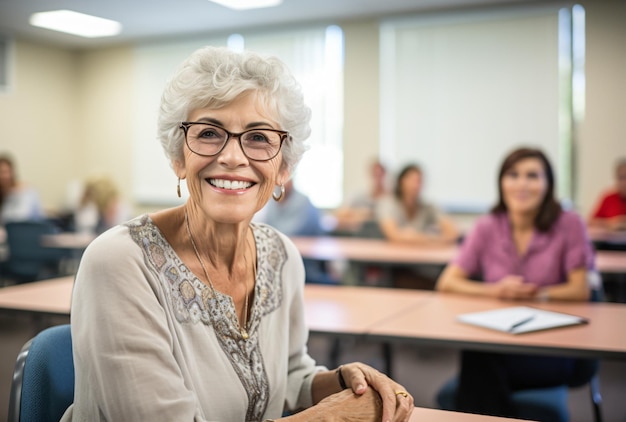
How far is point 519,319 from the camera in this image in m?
2.21

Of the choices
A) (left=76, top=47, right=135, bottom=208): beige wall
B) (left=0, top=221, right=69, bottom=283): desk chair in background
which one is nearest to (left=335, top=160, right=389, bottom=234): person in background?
(left=0, top=221, right=69, bottom=283): desk chair in background

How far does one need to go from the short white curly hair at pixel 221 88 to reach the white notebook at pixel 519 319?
1.14 metres

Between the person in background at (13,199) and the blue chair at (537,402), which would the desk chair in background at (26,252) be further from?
the blue chair at (537,402)

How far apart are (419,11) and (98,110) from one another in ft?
17.4

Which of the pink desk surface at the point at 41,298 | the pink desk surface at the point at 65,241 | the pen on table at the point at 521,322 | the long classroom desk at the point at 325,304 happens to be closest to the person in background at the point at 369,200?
the pink desk surface at the point at 65,241

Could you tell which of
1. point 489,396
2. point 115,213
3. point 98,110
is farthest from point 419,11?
point 489,396

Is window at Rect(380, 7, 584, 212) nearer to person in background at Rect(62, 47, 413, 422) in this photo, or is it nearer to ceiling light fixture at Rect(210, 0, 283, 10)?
ceiling light fixture at Rect(210, 0, 283, 10)

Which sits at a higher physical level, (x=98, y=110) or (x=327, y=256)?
(x=98, y=110)

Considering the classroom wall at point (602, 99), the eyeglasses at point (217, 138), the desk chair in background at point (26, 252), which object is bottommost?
the desk chair in background at point (26, 252)

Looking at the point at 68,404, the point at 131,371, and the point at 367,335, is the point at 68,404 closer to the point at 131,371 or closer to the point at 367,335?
the point at 131,371

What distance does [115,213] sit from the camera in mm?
5602

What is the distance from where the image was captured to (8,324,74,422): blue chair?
4.35ft

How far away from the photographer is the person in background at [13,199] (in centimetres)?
670

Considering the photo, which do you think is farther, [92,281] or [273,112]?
[273,112]
